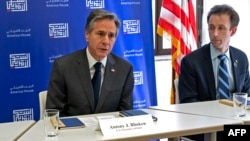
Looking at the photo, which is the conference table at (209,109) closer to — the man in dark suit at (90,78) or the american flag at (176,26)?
the man in dark suit at (90,78)

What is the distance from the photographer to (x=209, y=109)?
8.11 ft

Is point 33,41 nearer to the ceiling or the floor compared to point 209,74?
nearer to the ceiling

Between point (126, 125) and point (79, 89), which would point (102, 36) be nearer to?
point (79, 89)

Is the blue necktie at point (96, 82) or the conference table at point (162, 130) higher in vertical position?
the blue necktie at point (96, 82)

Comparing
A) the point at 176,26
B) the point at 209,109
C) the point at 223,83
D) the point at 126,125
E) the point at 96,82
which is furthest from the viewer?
the point at 176,26

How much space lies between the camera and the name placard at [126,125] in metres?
1.95

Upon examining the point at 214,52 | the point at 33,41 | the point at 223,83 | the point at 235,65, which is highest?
the point at 33,41

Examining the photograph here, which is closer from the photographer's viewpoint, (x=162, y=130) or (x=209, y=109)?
(x=162, y=130)

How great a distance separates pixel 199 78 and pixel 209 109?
0.42 meters

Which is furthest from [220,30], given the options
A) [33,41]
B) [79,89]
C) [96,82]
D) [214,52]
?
[33,41]

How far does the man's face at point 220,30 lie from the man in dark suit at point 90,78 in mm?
767

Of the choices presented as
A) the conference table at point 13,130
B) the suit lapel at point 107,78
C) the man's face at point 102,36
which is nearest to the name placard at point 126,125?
the conference table at point 13,130

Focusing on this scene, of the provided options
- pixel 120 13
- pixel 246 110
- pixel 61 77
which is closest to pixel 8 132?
pixel 61 77

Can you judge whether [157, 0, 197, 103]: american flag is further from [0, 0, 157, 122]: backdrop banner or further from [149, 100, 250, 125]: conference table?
[149, 100, 250, 125]: conference table
